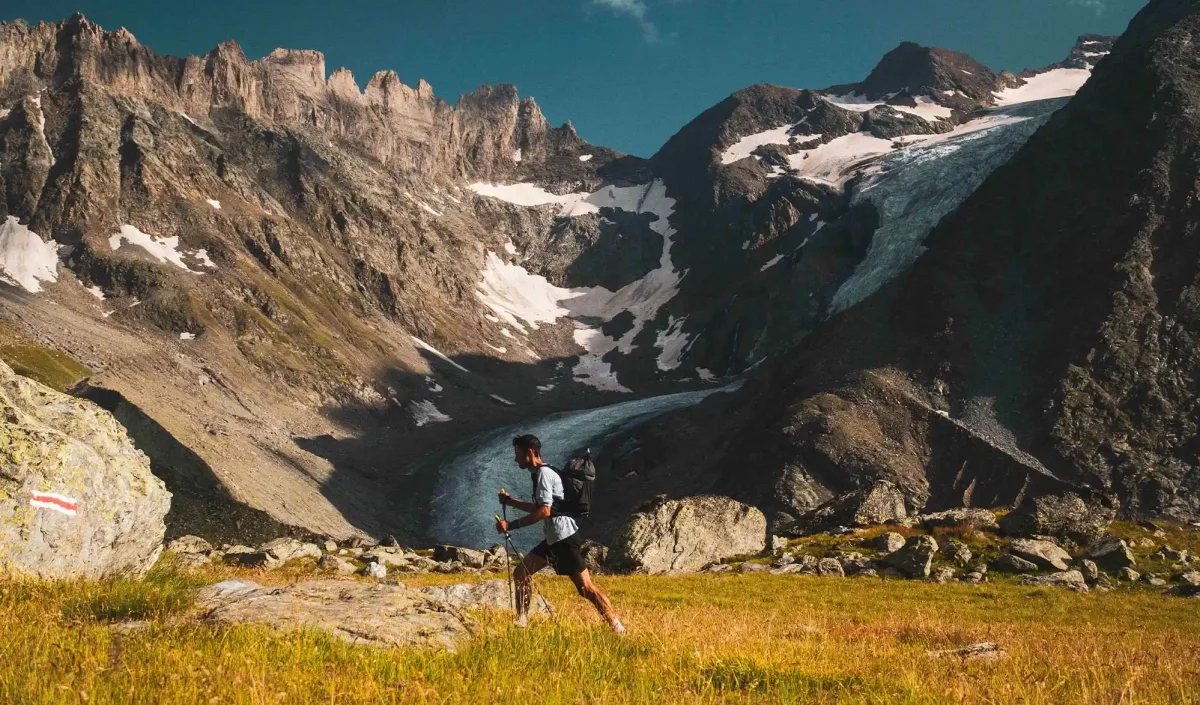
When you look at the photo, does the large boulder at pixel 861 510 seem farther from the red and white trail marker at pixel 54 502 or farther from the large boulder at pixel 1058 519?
the red and white trail marker at pixel 54 502

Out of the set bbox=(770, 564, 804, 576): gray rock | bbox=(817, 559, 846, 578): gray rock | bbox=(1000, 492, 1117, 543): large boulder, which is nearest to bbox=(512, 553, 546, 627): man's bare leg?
bbox=(770, 564, 804, 576): gray rock

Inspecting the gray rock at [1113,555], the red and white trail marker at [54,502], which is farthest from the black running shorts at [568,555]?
the gray rock at [1113,555]

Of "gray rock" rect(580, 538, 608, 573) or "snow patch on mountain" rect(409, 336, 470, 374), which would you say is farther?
"snow patch on mountain" rect(409, 336, 470, 374)

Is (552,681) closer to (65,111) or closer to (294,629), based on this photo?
(294,629)

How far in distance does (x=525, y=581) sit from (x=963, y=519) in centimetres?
3416

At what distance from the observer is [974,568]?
103 ft

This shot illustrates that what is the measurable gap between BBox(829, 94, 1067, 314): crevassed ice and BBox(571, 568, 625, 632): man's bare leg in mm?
111765

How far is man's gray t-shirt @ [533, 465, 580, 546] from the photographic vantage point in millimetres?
11234

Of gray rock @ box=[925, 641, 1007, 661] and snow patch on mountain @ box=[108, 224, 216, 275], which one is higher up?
snow patch on mountain @ box=[108, 224, 216, 275]

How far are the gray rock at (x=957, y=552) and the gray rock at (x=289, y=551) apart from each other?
30.0 metres

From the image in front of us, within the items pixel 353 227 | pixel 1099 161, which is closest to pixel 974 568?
pixel 1099 161

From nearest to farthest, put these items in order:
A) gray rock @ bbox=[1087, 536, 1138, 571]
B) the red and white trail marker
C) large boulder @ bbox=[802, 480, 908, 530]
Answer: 1. the red and white trail marker
2. gray rock @ bbox=[1087, 536, 1138, 571]
3. large boulder @ bbox=[802, 480, 908, 530]

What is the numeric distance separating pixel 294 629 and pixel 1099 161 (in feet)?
359

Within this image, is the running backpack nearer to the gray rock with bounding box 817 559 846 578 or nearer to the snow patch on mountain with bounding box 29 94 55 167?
→ the gray rock with bounding box 817 559 846 578
